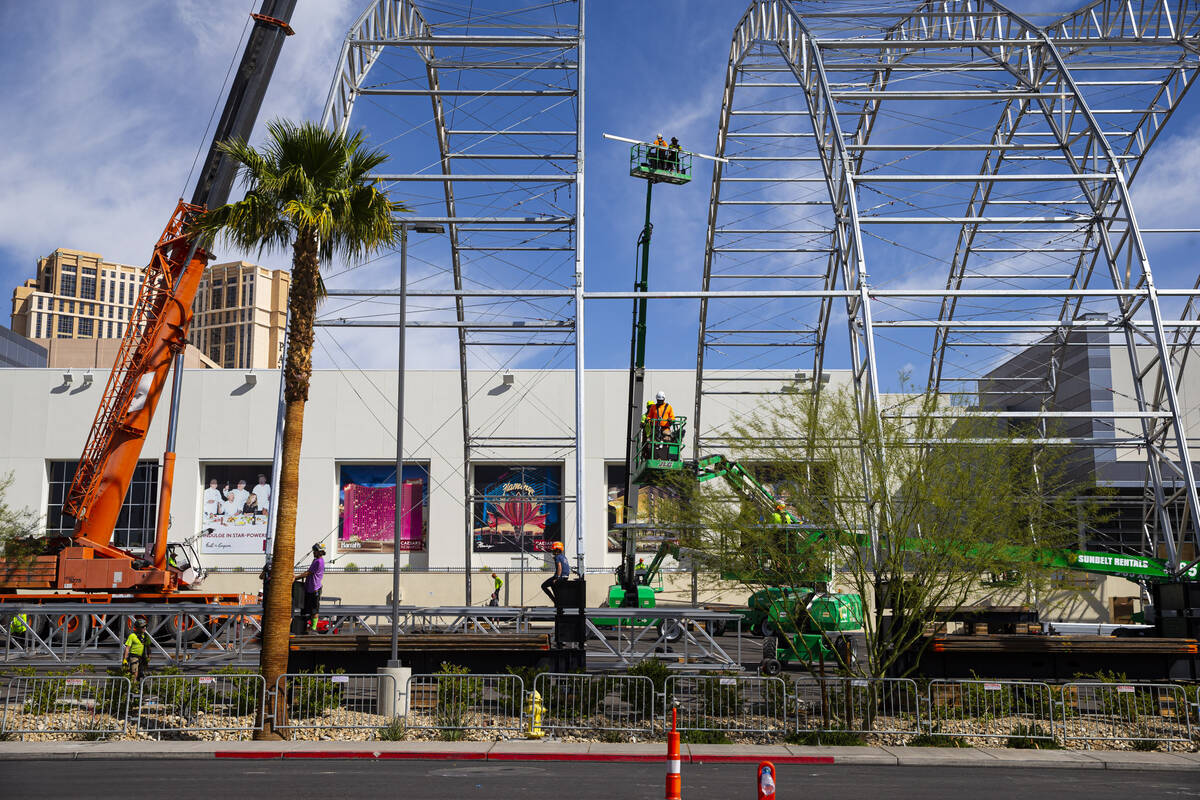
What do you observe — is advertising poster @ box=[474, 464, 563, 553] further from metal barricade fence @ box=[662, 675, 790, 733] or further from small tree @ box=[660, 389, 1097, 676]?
metal barricade fence @ box=[662, 675, 790, 733]

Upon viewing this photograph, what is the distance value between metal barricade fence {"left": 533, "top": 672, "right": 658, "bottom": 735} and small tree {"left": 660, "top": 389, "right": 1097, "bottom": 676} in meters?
2.86

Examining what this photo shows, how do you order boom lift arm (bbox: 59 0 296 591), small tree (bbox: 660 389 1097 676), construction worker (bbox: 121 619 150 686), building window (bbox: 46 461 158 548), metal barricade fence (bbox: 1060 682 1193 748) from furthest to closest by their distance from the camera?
building window (bbox: 46 461 158 548) → boom lift arm (bbox: 59 0 296 591) → construction worker (bbox: 121 619 150 686) → small tree (bbox: 660 389 1097 676) → metal barricade fence (bbox: 1060 682 1193 748)

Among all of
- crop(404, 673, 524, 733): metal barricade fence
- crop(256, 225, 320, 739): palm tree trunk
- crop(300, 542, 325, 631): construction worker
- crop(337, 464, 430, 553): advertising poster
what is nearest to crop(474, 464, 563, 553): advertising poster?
crop(337, 464, 430, 553): advertising poster

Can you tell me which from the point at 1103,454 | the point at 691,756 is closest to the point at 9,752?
the point at 691,756

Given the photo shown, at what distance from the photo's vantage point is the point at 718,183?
39594 millimetres

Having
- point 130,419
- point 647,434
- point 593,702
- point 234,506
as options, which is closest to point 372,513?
point 234,506

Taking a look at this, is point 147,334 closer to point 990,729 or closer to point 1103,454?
point 990,729

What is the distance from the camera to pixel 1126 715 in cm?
1750

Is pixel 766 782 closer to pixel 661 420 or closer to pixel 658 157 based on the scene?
pixel 661 420

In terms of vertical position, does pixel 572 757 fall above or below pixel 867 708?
below

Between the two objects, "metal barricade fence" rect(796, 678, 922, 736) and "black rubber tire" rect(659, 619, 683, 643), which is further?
"black rubber tire" rect(659, 619, 683, 643)

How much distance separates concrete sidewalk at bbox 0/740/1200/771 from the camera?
15.0 metres

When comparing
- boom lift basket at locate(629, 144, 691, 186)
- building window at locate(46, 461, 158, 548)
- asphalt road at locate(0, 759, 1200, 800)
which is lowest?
asphalt road at locate(0, 759, 1200, 800)

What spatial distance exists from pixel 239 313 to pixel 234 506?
465ft
